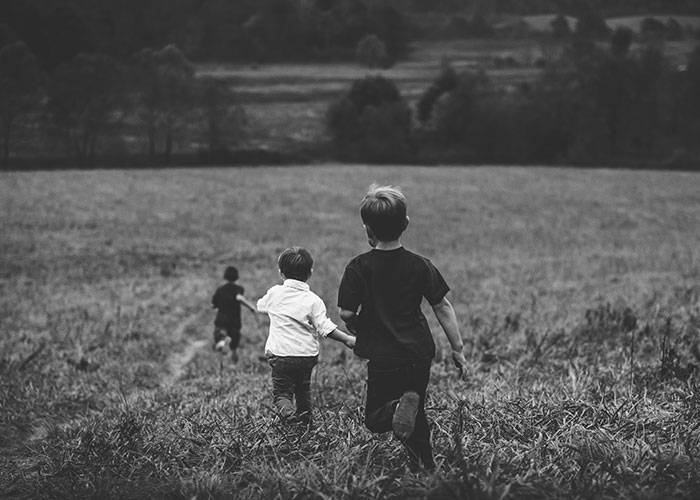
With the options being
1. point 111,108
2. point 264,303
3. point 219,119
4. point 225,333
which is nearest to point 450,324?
point 264,303

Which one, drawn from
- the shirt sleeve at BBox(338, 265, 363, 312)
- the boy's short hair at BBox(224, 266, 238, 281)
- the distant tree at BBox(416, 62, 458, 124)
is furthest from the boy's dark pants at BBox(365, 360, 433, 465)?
the distant tree at BBox(416, 62, 458, 124)

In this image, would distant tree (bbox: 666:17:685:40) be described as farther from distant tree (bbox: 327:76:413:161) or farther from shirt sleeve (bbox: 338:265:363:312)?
shirt sleeve (bbox: 338:265:363:312)

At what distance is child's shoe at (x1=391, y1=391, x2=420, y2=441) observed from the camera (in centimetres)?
359

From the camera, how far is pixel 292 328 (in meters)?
4.88

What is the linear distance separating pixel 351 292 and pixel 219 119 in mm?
57680

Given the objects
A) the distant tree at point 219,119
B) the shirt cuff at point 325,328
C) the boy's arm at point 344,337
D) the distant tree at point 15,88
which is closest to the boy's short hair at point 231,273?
the shirt cuff at point 325,328

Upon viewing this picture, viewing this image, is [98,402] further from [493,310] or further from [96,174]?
[96,174]

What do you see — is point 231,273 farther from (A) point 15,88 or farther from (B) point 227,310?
(A) point 15,88

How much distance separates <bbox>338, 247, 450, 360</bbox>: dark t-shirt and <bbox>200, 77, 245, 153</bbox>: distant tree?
183ft

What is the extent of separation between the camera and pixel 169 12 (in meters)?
99.5

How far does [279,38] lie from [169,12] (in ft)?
54.6

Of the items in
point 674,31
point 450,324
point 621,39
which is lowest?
point 450,324

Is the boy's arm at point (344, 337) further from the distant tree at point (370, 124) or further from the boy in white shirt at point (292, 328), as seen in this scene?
the distant tree at point (370, 124)

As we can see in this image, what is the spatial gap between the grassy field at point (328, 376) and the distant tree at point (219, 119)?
30915mm
